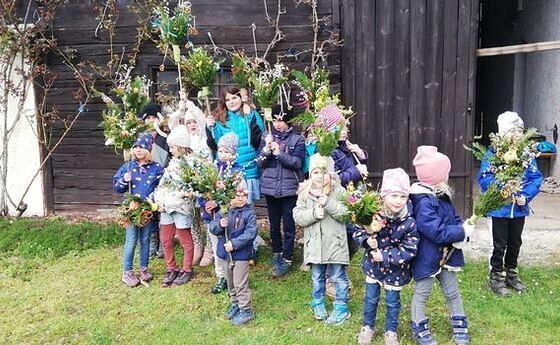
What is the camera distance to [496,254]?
511 cm

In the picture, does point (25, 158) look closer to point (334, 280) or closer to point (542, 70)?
point (334, 280)

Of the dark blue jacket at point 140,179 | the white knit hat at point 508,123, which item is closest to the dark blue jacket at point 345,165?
the white knit hat at point 508,123

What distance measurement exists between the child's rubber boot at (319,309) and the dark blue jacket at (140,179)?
1.83 m

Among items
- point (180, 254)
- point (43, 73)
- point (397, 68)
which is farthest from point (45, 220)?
point (397, 68)

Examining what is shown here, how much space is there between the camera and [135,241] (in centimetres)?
559

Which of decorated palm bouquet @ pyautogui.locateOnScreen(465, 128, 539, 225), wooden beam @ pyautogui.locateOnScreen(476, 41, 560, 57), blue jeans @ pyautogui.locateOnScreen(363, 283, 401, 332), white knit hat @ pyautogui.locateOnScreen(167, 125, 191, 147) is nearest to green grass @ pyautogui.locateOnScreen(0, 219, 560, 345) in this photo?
blue jeans @ pyautogui.locateOnScreen(363, 283, 401, 332)

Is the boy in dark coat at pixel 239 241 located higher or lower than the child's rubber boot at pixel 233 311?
higher

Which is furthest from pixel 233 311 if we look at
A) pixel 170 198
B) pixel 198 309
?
pixel 170 198

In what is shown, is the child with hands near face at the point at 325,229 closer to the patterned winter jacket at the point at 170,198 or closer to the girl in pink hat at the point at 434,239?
the girl in pink hat at the point at 434,239

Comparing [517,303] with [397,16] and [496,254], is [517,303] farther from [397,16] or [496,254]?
[397,16]

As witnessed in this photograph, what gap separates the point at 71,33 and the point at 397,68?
13.1 feet

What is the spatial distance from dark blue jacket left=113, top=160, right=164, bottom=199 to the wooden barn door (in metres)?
2.57

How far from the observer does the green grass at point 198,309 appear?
14.8ft

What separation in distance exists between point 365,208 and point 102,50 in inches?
186
